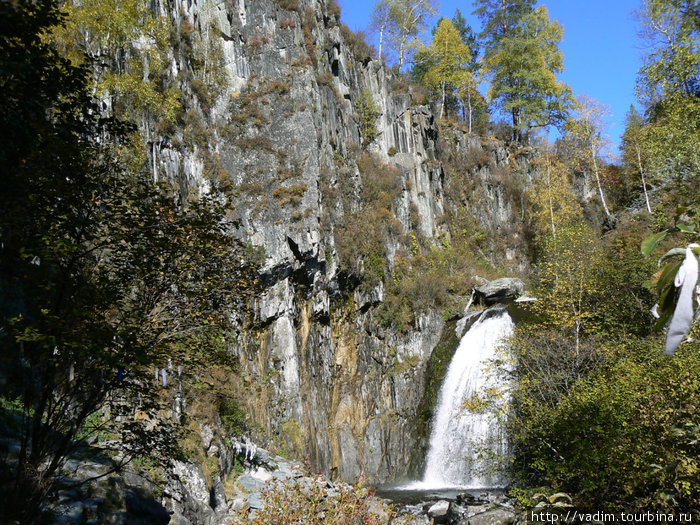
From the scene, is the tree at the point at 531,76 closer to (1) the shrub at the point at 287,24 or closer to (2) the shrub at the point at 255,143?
(1) the shrub at the point at 287,24

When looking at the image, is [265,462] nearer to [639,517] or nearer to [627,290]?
[639,517]

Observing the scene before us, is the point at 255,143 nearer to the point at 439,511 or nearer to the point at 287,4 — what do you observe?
the point at 287,4

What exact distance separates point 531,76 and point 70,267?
33.2m

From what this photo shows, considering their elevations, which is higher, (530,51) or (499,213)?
(530,51)

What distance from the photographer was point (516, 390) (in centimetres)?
1191

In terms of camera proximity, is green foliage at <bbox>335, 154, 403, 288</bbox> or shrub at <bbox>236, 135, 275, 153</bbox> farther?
green foliage at <bbox>335, 154, 403, 288</bbox>

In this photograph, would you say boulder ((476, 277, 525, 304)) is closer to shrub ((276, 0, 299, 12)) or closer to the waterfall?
the waterfall

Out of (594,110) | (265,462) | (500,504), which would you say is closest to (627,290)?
(500,504)

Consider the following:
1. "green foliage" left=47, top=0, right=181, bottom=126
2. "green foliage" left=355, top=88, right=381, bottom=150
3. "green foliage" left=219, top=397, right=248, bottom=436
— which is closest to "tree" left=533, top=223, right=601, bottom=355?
"green foliage" left=219, top=397, right=248, bottom=436

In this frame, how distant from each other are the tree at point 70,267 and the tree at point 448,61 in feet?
100

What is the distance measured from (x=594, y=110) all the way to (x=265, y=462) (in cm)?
2559

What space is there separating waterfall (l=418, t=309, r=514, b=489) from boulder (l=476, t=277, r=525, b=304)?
195 cm

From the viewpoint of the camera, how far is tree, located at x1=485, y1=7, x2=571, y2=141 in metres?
31.5

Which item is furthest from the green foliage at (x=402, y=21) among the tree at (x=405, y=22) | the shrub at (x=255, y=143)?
the shrub at (x=255, y=143)
